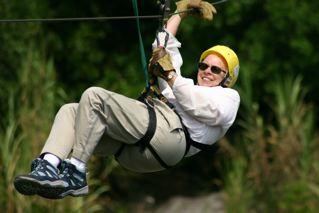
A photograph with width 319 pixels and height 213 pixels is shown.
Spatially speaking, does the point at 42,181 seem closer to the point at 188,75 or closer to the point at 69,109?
the point at 69,109

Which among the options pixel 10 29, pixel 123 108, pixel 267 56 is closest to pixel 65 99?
pixel 10 29

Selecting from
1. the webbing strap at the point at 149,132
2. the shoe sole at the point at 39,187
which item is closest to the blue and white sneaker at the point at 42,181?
the shoe sole at the point at 39,187

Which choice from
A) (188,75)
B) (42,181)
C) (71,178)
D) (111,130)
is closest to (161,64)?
(111,130)

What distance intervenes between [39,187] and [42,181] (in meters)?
0.06

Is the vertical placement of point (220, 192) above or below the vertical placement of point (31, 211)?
below

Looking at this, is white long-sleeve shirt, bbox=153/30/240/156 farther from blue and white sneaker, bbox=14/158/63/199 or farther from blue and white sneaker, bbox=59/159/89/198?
blue and white sneaker, bbox=14/158/63/199

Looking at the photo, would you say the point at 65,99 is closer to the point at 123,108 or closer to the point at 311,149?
the point at 311,149

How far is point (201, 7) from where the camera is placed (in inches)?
306

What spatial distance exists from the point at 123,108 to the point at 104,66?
9150 millimetres

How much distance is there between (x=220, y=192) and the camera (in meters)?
16.2

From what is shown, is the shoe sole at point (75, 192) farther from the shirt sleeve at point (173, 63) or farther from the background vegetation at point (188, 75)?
the background vegetation at point (188, 75)

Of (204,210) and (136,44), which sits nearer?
(204,210)

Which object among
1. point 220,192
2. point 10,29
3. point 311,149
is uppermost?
point 10,29

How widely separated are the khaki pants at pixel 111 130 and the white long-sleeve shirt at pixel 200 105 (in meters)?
0.12
